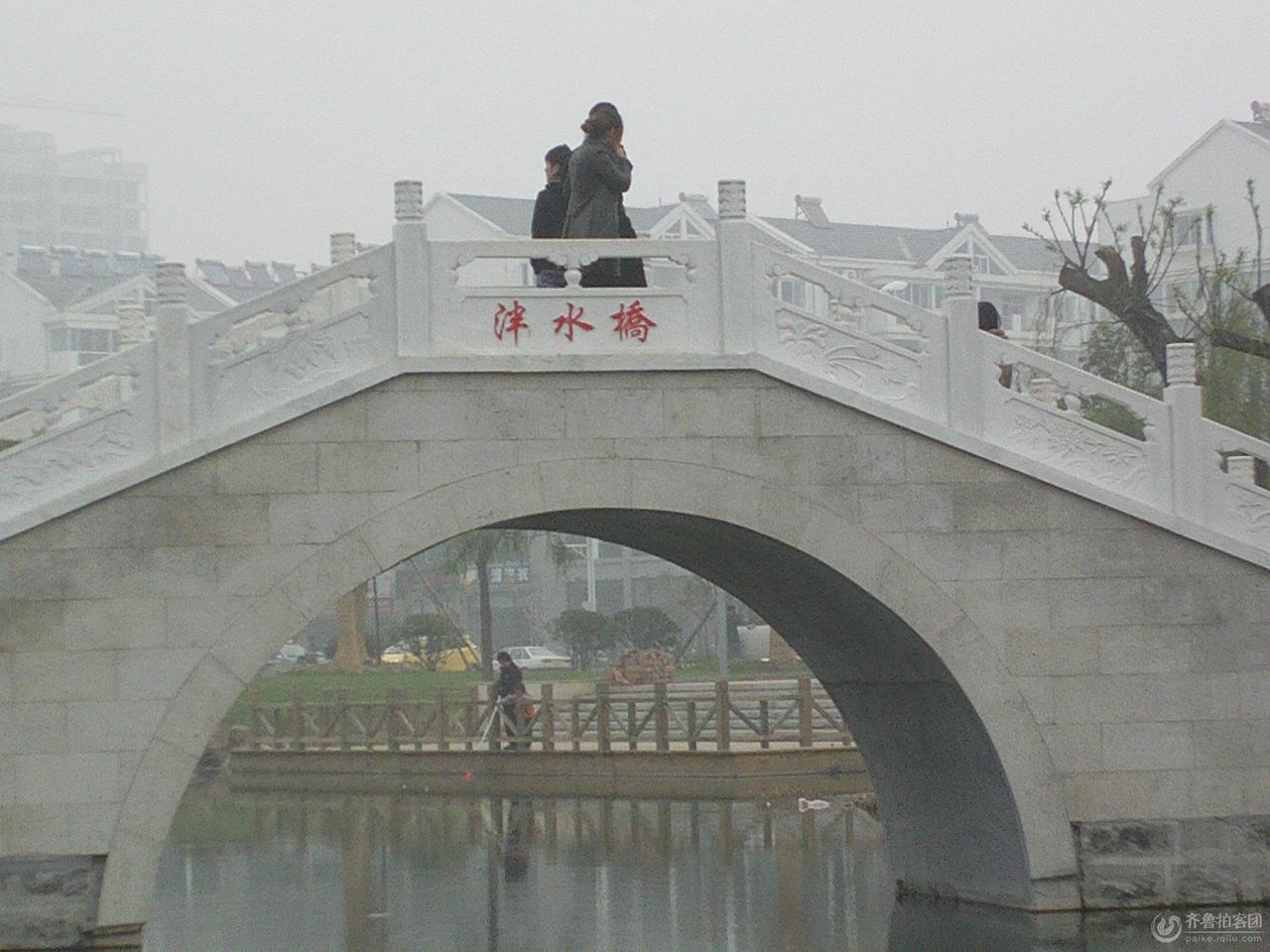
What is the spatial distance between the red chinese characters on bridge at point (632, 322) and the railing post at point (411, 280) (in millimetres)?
976

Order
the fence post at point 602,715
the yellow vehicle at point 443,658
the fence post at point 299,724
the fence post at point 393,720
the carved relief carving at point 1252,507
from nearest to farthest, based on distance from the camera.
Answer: the carved relief carving at point 1252,507 → the fence post at point 602,715 → the fence post at point 393,720 → the fence post at point 299,724 → the yellow vehicle at point 443,658

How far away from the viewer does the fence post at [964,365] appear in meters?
10.8

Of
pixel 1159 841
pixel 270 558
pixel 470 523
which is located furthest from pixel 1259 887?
pixel 270 558

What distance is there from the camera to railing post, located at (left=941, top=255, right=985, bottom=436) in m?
10.8

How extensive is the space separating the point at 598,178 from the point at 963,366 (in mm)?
2184

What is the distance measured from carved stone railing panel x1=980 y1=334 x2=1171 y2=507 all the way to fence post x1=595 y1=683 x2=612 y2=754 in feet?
40.3

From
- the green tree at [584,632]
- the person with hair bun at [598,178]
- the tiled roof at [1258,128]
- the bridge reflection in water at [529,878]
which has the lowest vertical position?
the bridge reflection in water at [529,878]

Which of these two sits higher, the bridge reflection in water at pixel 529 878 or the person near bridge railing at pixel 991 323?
the person near bridge railing at pixel 991 323

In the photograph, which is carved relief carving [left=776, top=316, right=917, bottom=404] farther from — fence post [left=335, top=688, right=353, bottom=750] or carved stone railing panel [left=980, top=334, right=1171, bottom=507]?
fence post [left=335, top=688, right=353, bottom=750]

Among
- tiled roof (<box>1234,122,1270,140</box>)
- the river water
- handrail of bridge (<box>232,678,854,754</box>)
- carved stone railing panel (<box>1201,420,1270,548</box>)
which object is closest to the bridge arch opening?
the river water

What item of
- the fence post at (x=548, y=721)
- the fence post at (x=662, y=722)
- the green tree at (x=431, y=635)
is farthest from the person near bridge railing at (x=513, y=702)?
the green tree at (x=431, y=635)

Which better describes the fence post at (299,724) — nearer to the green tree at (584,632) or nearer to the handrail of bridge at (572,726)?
the handrail of bridge at (572,726)

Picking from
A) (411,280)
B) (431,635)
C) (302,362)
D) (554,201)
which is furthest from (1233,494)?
(431,635)

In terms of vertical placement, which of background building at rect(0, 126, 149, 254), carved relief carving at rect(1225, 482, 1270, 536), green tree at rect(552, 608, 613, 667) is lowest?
green tree at rect(552, 608, 613, 667)
